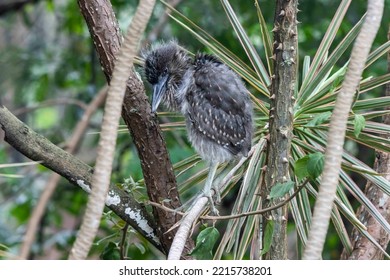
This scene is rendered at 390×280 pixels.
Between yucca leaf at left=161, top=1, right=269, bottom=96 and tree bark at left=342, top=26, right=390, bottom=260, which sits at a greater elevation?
yucca leaf at left=161, top=1, right=269, bottom=96

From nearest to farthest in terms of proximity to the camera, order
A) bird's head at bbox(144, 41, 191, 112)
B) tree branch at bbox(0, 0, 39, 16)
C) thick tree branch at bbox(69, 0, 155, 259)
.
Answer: thick tree branch at bbox(69, 0, 155, 259)
bird's head at bbox(144, 41, 191, 112)
tree branch at bbox(0, 0, 39, 16)

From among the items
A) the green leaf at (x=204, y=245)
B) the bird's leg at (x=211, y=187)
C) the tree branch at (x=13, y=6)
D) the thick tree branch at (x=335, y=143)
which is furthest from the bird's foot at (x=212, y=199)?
the tree branch at (x=13, y=6)

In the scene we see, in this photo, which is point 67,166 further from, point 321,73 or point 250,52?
point 321,73

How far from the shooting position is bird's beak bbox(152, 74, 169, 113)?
1.98m

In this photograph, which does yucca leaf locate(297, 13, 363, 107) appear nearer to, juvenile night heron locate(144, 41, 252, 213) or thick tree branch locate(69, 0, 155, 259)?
juvenile night heron locate(144, 41, 252, 213)

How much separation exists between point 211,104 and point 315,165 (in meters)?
0.74

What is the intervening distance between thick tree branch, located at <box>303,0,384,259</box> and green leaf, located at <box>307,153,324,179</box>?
0.82 ft

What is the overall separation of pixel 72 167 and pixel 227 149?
0.45m

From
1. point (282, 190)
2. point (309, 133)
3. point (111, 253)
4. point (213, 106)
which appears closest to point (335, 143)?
point (282, 190)

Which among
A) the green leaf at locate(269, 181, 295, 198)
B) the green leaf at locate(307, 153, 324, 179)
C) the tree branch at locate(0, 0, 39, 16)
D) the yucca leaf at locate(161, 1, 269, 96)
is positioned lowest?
the green leaf at locate(269, 181, 295, 198)

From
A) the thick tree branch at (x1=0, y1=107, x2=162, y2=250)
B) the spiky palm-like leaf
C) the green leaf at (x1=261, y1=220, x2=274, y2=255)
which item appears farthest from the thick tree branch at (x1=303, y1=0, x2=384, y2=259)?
the thick tree branch at (x1=0, y1=107, x2=162, y2=250)

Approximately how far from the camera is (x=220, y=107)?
81.0 inches

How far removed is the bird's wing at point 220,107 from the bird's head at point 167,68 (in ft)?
0.36

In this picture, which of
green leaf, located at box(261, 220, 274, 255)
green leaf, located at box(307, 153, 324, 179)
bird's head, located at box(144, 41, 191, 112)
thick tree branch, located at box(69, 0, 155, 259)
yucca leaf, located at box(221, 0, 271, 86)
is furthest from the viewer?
bird's head, located at box(144, 41, 191, 112)
